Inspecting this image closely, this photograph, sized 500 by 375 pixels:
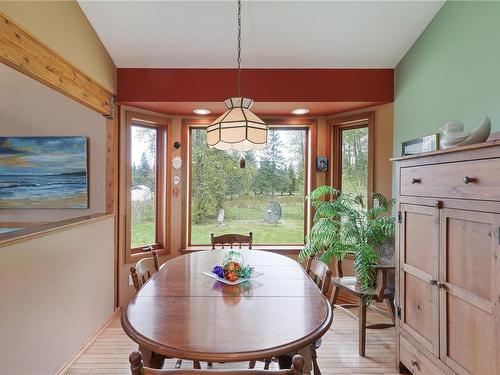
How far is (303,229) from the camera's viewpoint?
11.6ft

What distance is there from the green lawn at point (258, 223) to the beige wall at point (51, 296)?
1.21 m

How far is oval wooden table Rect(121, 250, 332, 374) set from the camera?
3.35ft

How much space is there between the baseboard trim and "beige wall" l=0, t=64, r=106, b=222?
1.09 meters

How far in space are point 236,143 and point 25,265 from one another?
4.97ft

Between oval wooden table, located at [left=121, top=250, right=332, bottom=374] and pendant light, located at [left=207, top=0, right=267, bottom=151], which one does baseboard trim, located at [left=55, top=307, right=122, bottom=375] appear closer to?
oval wooden table, located at [left=121, top=250, right=332, bottom=374]

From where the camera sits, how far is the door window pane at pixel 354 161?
126 inches

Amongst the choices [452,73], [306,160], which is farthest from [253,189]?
[452,73]

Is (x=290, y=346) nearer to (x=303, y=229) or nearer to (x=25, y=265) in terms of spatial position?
(x=25, y=265)

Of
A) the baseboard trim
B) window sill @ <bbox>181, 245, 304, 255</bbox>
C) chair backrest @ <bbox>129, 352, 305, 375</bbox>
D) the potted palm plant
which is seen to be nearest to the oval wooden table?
chair backrest @ <bbox>129, 352, 305, 375</bbox>

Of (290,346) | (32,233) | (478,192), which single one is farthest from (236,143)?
(32,233)

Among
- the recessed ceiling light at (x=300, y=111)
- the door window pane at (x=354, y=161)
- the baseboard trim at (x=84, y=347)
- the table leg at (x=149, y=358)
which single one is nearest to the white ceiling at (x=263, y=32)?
the recessed ceiling light at (x=300, y=111)

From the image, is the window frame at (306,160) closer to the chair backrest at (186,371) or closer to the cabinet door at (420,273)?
the cabinet door at (420,273)

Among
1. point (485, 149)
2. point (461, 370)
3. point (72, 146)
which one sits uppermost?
point (72, 146)

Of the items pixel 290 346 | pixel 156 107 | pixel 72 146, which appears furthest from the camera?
pixel 156 107
